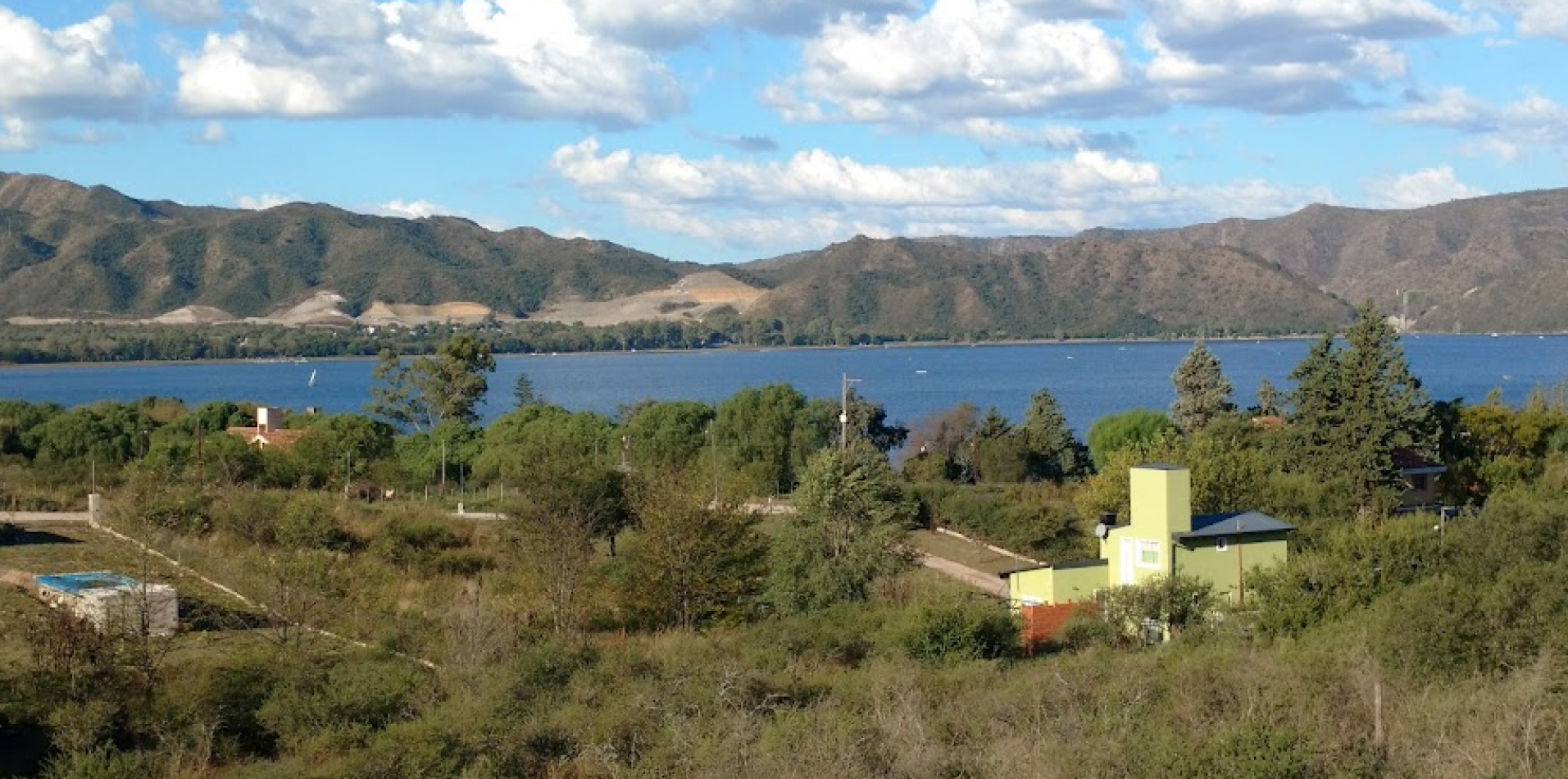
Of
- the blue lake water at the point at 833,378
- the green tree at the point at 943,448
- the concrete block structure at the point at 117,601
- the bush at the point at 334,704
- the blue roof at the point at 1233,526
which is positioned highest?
the concrete block structure at the point at 117,601

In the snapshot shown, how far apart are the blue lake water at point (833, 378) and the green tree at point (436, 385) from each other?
59.7 ft

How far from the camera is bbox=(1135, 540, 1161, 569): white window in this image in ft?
78.9

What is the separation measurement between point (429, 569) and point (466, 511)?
8.24 m

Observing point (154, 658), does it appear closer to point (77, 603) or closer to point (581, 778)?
point (77, 603)

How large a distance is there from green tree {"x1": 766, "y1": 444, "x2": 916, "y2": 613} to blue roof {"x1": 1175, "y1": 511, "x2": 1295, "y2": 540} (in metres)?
4.81

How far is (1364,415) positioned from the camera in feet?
116

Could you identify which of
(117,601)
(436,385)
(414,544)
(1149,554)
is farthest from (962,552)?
(436,385)

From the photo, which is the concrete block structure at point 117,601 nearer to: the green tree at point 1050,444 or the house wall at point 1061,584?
the house wall at point 1061,584

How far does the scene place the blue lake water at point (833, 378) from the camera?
10288 cm

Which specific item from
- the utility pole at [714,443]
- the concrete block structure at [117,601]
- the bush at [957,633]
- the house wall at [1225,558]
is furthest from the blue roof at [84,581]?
the utility pole at [714,443]

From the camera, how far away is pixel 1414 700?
15430mm

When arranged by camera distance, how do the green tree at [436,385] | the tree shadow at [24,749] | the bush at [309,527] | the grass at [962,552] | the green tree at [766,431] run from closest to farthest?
the tree shadow at [24,749] < the bush at [309,527] < the grass at [962,552] < the green tree at [766,431] < the green tree at [436,385]

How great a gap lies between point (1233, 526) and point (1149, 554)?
57.2 inches

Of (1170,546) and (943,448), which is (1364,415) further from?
(943,448)
